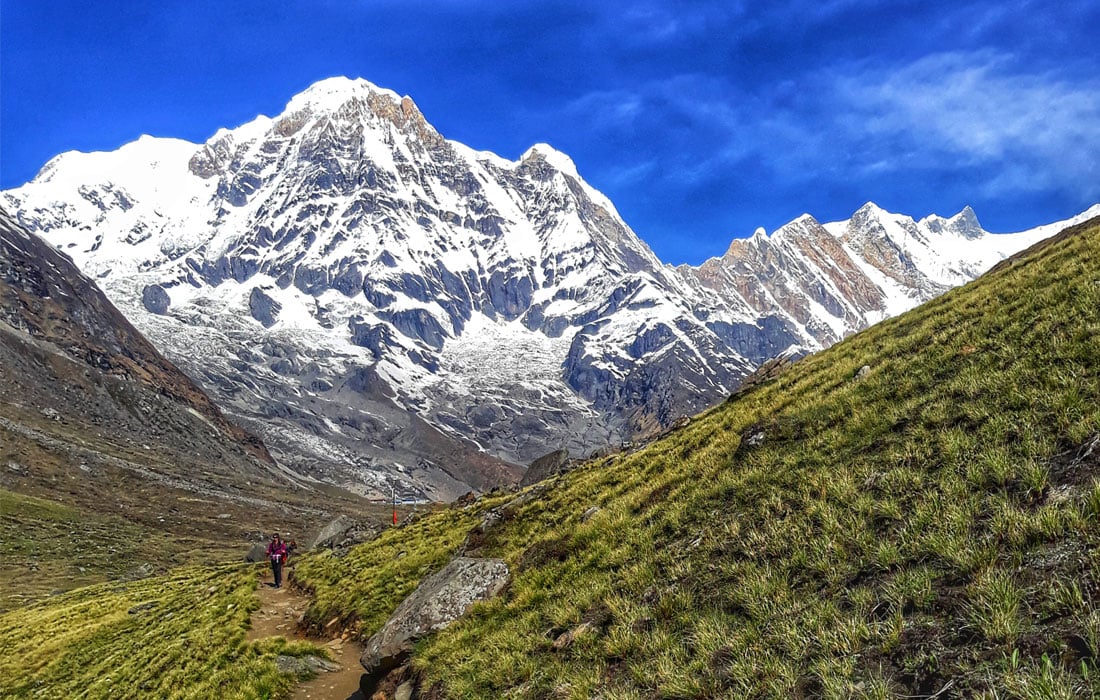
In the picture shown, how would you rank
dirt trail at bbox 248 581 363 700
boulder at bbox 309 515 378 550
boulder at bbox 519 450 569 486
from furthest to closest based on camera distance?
boulder at bbox 519 450 569 486, boulder at bbox 309 515 378 550, dirt trail at bbox 248 581 363 700

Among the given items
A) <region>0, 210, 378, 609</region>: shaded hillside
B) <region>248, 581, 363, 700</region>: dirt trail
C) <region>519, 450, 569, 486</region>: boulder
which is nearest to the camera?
<region>248, 581, 363, 700</region>: dirt trail

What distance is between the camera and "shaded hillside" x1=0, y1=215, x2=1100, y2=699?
6590 millimetres

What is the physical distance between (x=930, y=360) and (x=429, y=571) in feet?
65.1

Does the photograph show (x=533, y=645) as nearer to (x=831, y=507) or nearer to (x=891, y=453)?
(x=831, y=507)

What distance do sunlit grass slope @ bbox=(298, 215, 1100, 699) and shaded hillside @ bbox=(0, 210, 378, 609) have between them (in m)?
66.6

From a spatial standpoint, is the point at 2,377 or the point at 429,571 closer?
the point at 429,571

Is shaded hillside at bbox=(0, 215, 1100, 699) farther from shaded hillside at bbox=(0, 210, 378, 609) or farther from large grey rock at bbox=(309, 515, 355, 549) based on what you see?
shaded hillside at bbox=(0, 210, 378, 609)

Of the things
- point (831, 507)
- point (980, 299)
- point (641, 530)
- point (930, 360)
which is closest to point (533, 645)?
point (641, 530)

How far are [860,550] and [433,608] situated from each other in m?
11.1

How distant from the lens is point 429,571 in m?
24.1

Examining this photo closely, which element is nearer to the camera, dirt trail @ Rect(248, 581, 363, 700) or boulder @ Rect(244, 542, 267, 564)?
dirt trail @ Rect(248, 581, 363, 700)

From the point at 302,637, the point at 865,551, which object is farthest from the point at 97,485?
the point at 865,551

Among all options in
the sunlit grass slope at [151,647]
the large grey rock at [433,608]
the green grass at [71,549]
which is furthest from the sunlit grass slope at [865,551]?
the green grass at [71,549]

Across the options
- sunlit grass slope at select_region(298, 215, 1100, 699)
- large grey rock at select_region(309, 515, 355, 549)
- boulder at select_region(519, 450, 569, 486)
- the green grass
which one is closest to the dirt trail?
sunlit grass slope at select_region(298, 215, 1100, 699)
